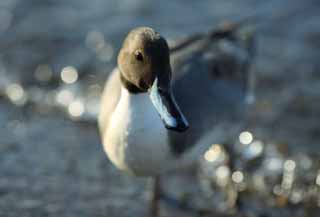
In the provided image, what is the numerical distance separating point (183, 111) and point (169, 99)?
2.80ft

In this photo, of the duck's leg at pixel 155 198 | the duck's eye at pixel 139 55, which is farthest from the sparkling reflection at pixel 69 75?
the duck's eye at pixel 139 55

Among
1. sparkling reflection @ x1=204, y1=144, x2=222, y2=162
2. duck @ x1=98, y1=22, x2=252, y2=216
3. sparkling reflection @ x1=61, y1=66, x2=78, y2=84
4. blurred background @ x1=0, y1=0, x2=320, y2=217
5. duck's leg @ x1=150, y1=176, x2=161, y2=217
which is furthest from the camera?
sparkling reflection @ x1=61, y1=66, x2=78, y2=84

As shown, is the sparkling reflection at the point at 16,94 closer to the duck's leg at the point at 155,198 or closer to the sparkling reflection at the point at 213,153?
the sparkling reflection at the point at 213,153

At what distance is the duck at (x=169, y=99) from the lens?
12.1 feet

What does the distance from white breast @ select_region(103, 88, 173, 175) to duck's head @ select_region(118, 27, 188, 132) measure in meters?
0.08

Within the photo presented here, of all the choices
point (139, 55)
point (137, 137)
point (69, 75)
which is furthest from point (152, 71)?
point (69, 75)

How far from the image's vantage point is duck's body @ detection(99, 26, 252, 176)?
3.97m

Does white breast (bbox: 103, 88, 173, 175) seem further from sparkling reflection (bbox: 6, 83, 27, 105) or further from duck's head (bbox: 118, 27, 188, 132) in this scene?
sparkling reflection (bbox: 6, 83, 27, 105)

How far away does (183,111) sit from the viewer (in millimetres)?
4414

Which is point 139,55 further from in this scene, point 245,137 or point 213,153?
point 245,137

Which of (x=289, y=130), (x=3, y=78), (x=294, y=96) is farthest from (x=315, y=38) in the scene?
(x=3, y=78)

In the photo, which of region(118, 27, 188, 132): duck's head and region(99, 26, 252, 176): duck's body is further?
region(99, 26, 252, 176): duck's body

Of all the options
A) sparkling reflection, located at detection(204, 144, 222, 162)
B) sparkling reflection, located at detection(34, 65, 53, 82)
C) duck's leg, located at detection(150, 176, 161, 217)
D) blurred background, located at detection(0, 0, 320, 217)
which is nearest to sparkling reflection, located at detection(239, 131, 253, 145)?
blurred background, located at detection(0, 0, 320, 217)

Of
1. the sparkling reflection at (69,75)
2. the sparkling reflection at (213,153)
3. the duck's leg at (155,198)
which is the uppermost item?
the sparkling reflection at (69,75)
